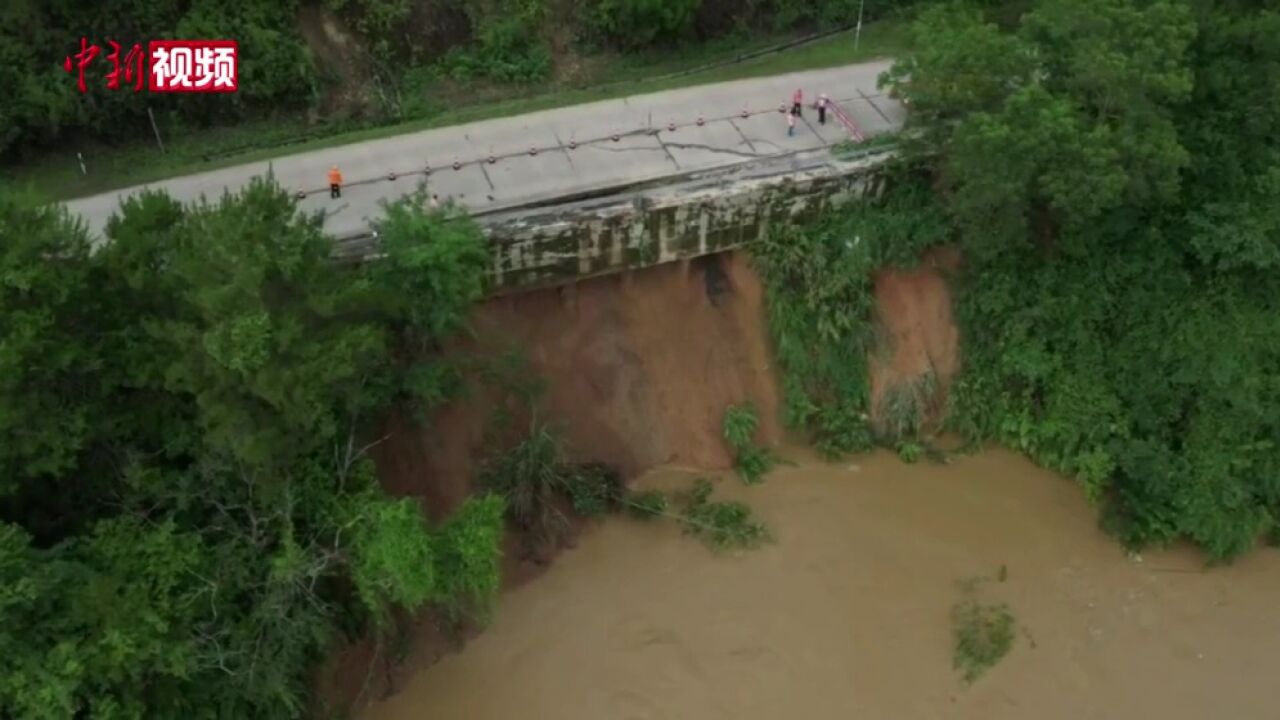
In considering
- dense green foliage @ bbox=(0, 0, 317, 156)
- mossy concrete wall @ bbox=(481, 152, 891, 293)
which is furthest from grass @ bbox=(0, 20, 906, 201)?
mossy concrete wall @ bbox=(481, 152, 891, 293)

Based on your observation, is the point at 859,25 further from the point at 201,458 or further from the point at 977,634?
the point at 201,458

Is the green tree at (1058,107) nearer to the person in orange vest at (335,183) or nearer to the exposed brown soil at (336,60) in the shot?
the person in orange vest at (335,183)

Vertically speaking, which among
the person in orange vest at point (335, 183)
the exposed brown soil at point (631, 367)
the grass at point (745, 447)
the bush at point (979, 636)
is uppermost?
the person in orange vest at point (335, 183)

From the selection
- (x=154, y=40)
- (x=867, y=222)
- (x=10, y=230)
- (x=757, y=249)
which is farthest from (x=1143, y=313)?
(x=154, y=40)

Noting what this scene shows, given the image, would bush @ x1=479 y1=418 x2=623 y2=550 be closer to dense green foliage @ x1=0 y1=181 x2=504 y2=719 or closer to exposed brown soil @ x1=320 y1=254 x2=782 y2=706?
exposed brown soil @ x1=320 y1=254 x2=782 y2=706

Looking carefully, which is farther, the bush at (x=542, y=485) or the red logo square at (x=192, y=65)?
the red logo square at (x=192, y=65)

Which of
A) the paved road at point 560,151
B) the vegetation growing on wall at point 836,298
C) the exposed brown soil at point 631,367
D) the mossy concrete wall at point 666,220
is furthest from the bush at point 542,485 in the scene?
the paved road at point 560,151

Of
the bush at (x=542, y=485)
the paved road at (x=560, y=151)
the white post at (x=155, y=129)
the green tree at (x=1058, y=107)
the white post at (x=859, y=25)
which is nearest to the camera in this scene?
the green tree at (x=1058, y=107)

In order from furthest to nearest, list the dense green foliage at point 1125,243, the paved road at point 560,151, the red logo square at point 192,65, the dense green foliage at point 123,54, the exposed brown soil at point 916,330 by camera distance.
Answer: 1. the red logo square at point 192,65
2. the exposed brown soil at point 916,330
3. the dense green foliage at point 123,54
4. the paved road at point 560,151
5. the dense green foliage at point 1125,243

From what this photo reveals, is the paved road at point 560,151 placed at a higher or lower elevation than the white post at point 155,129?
lower

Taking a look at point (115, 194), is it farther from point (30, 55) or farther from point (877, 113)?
point (877, 113)
